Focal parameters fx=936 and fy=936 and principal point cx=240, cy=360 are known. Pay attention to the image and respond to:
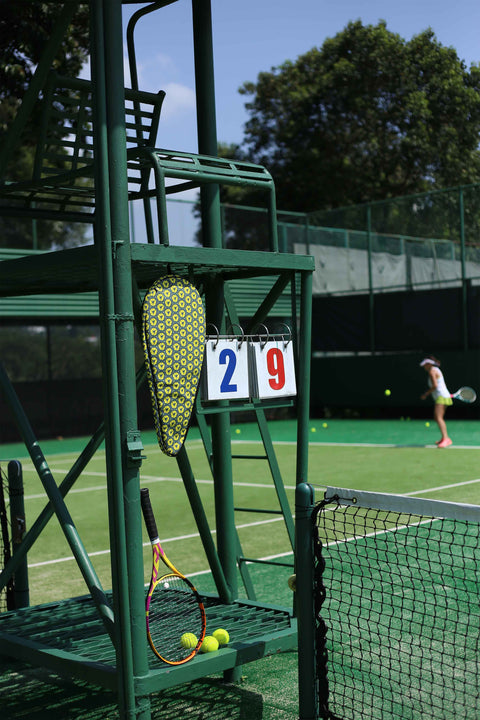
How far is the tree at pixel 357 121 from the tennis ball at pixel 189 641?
2867 centimetres

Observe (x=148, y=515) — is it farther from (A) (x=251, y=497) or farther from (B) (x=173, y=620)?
(A) (x=251, y=497)

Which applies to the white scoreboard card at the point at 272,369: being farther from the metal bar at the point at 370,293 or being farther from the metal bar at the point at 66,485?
the metal bar at the point at 370,293

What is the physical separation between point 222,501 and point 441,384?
40.4ft

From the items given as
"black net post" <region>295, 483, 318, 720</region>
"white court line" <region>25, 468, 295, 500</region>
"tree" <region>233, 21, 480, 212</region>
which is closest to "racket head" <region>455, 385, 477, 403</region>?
"white court line" <region>25, 468, 295, 500</region>

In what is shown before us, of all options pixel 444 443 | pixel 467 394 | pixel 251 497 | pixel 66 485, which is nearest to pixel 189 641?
pixel 66 485

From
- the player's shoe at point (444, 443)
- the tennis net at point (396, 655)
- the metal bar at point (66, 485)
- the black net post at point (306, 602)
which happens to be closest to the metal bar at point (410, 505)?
the tennis net at point (396, 655)

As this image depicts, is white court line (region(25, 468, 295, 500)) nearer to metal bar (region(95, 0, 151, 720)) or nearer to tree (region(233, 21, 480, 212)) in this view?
metal bar (region(95, 0, 151, 720))

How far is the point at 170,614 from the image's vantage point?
4.76 metres

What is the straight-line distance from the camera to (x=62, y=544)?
888 centimetres

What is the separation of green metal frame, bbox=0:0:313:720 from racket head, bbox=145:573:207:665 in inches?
3.9

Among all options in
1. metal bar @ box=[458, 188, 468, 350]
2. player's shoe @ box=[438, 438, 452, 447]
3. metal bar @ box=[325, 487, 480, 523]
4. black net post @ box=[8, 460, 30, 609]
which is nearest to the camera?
metal bar @ box=[325, 487, 480, 523]

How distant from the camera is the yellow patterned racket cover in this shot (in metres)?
3.85

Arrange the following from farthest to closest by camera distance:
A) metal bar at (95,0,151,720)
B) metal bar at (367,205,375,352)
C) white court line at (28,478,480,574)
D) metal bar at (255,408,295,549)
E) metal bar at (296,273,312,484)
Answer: metal bar at (367,205,375,352) < white court line at (28,478,480,574) < metal bar at (255,408,295,549) < metal bar at (296,273,312,484) < metal bar at (95,0,151,720)

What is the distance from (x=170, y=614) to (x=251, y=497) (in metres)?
6.50
